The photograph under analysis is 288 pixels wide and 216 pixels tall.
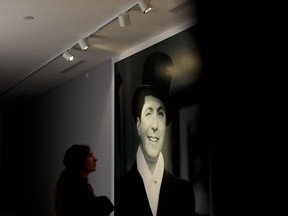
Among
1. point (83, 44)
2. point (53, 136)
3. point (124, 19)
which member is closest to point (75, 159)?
point (124, 19)

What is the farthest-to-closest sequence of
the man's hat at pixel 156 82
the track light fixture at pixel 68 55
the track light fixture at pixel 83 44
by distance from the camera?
the track light fixture at pixel 68 55, the track light fixture at pixel 83 44, the man's hat at pixel 156 82

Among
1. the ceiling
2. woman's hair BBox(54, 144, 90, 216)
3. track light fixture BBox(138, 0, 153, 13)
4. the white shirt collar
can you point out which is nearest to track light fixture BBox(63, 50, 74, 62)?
the ceiling

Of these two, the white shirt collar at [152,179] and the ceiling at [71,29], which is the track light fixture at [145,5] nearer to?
the ceiling at [71,29]

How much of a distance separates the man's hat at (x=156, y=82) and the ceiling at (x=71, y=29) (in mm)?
304

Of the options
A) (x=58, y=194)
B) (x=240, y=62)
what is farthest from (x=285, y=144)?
(x=58, y=194)

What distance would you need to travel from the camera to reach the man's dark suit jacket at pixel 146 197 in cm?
550

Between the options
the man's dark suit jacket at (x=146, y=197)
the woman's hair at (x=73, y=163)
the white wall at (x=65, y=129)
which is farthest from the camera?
the white wall at (x=65, y=129)

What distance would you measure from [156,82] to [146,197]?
4.41 feet

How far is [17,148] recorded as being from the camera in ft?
41.5

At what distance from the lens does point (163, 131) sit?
19.4 ft

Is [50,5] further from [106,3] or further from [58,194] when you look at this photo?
[58,194]

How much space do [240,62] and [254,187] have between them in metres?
1.05

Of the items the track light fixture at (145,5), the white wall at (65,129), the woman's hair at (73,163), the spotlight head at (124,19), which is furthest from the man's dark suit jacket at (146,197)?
the woman's hair at (73,163)

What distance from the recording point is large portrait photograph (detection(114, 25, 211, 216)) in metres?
5.32
